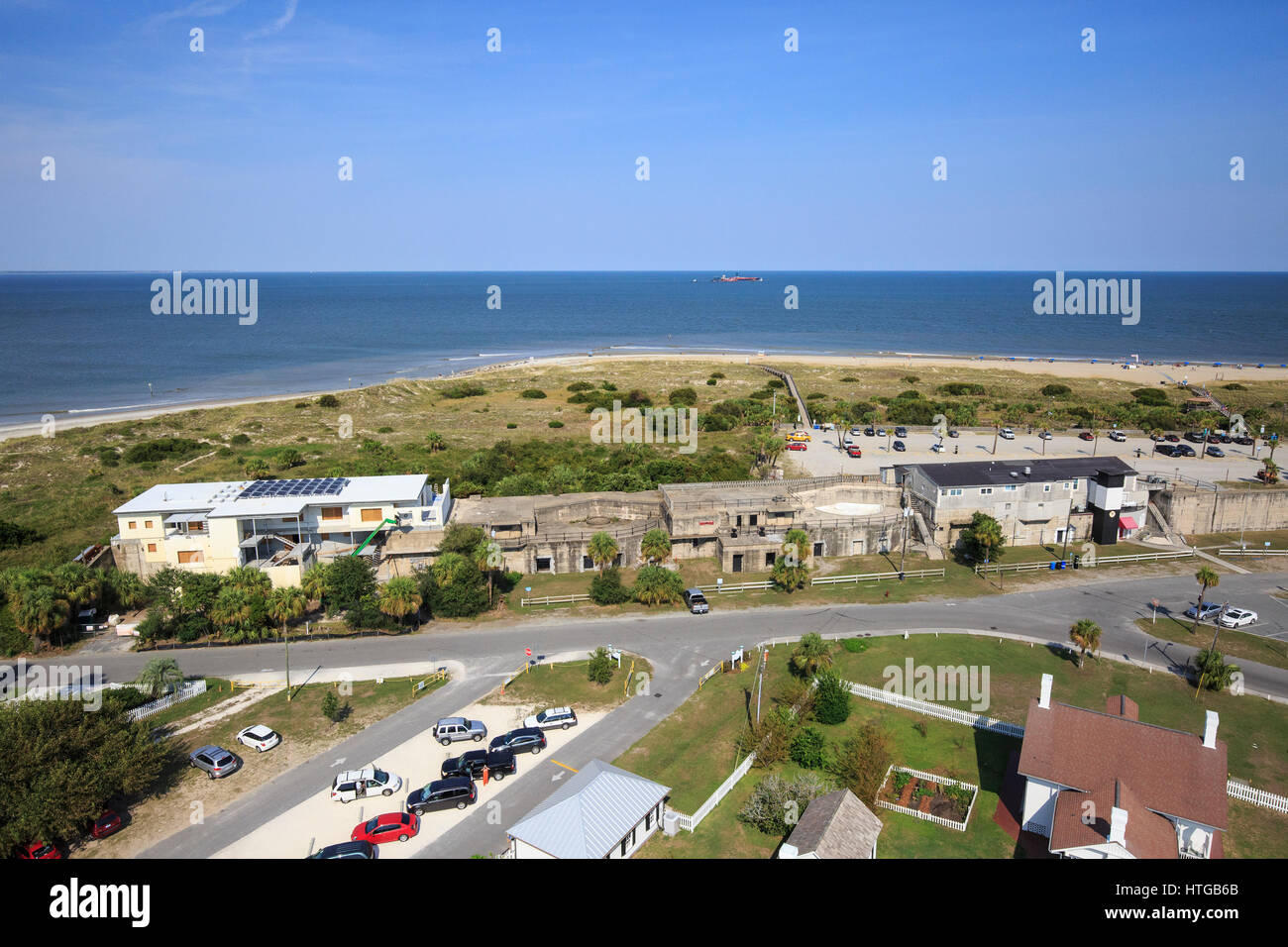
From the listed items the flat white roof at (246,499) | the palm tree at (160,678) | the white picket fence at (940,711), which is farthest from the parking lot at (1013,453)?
the palm tree at (160,678)

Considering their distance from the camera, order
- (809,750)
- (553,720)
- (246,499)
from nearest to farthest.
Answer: (809,750)
(553,720)
(246,499)

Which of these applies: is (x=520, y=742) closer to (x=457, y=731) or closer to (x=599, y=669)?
(x=457, y=731)

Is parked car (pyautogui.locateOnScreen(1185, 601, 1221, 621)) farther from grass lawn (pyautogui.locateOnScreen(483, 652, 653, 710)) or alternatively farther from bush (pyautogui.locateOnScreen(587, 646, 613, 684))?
bush (pyautogui.locateOnScreen(587, 646, 613, 684))

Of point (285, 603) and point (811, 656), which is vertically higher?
→ point (285, 603)

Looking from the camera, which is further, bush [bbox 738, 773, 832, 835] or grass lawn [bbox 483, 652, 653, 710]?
grass lawn [bbox 483, 652, 653, 710]

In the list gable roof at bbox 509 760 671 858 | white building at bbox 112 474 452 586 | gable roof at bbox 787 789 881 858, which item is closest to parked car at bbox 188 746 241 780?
gable roof at bbox 509 760 671 858

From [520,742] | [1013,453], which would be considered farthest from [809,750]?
[1013,453]
